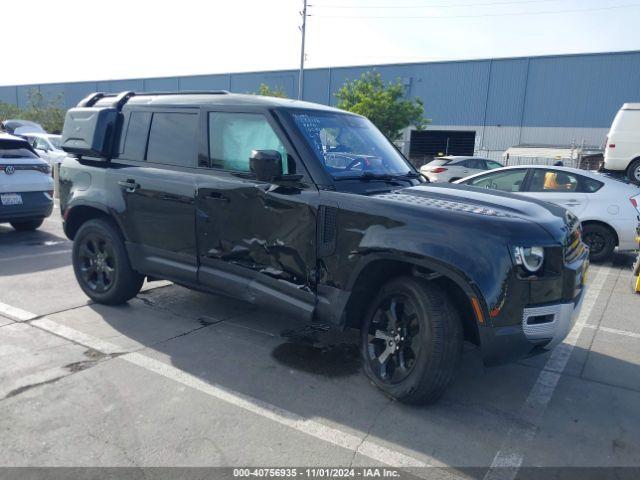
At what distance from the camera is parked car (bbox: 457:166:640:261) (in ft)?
26.8

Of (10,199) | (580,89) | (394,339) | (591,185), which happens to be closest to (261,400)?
(394,339)

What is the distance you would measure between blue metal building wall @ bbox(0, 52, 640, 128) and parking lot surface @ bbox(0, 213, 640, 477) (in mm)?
31826

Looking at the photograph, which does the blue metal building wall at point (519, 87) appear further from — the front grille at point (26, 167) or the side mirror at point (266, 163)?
the side mirror at point (266, 163)

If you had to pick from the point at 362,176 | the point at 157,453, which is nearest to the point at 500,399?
the point at 362,176

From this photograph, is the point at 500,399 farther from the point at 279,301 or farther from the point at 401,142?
the point at 401,142

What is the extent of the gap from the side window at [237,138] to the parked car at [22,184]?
554 centimetres

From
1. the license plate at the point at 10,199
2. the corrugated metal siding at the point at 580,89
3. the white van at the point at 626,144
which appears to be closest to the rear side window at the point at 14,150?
the license plate at the point at 10,199

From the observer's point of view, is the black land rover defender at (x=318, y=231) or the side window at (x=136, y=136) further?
the side window at (x=136, y=136)

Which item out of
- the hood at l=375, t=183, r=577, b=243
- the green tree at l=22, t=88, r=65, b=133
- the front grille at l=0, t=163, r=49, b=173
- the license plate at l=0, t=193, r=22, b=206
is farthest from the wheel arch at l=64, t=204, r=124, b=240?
the green tree at l=22, t=88, r=65, b=133

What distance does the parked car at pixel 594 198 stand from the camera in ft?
26.8

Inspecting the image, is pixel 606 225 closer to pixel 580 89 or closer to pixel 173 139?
pixel 173 139

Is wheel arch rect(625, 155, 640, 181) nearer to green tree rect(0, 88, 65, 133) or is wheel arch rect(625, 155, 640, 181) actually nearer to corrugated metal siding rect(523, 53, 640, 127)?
corrugated metal siding rect(523, 53, 640, 127)

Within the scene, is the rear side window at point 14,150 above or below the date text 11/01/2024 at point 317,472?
above

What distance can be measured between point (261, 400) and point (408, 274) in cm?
132
